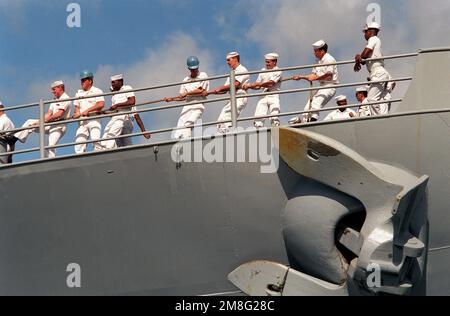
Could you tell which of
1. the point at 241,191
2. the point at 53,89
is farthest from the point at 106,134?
the point at 241,191

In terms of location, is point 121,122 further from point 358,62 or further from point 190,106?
point 358,62

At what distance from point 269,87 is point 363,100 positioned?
1.24 meters

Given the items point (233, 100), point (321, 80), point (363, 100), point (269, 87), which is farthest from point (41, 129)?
point (363, 100)

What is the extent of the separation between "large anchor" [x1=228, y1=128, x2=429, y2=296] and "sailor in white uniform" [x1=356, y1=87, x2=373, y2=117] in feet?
4.70

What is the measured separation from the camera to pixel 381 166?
14.2 meters

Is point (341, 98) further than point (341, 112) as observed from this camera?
No

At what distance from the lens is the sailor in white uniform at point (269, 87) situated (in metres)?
15.6

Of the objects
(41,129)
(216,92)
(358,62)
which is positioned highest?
(358,62)

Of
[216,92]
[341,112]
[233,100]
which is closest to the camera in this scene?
[233,100]

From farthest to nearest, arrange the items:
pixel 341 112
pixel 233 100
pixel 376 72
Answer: pixel 341 112 → pixel 376 72 → pixel 233 100

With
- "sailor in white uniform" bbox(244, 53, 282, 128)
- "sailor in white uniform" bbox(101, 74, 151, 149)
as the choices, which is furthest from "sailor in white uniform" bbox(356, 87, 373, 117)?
"sailor in white uniform" bbox(101, 74, 151, 149)

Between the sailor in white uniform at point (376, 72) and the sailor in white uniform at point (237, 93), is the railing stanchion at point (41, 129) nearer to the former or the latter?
the sailor in white uniform at point (237, 93)

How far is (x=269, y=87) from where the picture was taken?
620 inches
